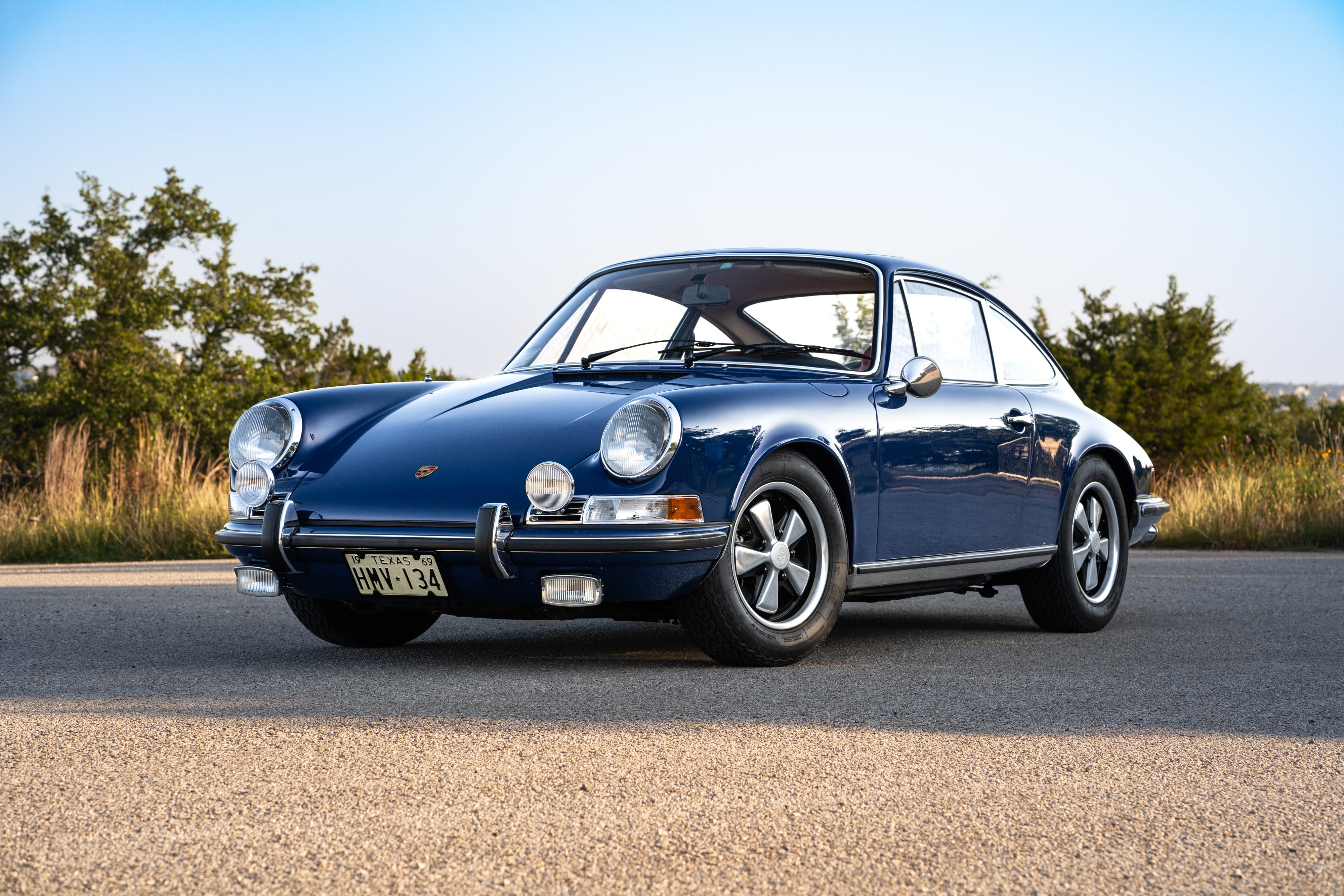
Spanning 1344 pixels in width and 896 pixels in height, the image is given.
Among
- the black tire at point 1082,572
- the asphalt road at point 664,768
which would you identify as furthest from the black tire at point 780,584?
the black tire at point 1082,572

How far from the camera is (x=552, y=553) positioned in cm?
436

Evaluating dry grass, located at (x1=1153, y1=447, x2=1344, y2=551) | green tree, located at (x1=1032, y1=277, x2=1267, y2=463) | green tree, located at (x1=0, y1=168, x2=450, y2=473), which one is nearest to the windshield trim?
dry grass, located at (x1=1153, y1=447, x2=1344, y2=551)

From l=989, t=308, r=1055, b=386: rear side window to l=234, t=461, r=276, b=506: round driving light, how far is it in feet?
10.6

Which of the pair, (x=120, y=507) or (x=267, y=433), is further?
(x=120, y=507)

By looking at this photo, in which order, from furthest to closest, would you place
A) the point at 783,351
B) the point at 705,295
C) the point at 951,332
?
the point at 951,332
the point at 705,295
the point at 783,351

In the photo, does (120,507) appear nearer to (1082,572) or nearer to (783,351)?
(783,351)

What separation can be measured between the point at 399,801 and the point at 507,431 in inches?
77.9

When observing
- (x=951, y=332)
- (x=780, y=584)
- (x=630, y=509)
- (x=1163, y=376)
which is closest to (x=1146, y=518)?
(x=951, y=332)

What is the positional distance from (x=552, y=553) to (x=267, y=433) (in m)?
1.44

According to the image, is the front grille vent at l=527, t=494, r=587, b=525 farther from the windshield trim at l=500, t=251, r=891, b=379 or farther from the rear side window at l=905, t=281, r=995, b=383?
the rear side window at l=905, t=281, r=995, b=383

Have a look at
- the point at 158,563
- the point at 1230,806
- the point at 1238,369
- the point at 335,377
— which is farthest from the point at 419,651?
the point at 1238,369

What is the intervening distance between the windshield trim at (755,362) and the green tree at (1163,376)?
43.4 meters

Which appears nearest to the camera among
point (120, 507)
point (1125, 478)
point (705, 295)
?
point (705, 295)

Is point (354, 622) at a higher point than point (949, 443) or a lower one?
lower
